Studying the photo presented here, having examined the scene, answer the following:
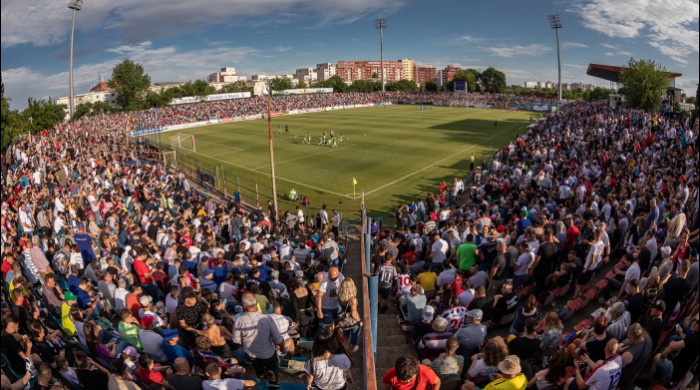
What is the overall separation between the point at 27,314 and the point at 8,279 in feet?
8.00

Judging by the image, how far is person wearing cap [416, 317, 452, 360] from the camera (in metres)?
6.01

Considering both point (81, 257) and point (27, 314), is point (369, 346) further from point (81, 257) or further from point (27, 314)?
point (81, 257)

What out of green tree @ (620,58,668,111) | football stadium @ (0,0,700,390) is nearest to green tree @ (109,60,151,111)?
football stadium @ (0,0,700,390)

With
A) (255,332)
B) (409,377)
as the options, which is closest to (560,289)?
(409,377)

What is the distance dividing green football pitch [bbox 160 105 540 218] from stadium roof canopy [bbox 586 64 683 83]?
39.5ft

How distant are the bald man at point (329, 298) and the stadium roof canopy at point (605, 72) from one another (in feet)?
191

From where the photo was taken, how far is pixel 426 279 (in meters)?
8.06

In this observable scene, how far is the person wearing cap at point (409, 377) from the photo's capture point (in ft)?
12.2

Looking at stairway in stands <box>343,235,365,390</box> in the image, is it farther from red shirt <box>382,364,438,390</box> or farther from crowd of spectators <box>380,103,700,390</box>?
red shirt <box>382,364,438,390</box>

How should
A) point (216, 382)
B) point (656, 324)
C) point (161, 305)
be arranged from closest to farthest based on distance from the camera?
1. point (216, 382)
2. point (656, 324)
3. point (161, 305)

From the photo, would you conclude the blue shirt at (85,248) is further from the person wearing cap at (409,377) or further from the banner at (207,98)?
the banner at (207,98)

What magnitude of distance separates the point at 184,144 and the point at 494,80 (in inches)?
4449

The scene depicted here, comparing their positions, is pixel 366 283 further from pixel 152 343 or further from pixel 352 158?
pixel 352 158

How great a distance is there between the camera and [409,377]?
3.74 meters
